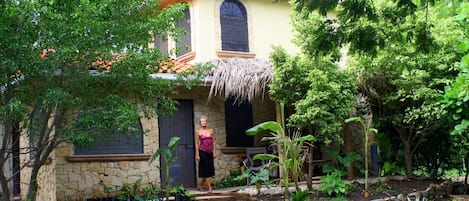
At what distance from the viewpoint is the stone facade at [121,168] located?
1045 centimetres

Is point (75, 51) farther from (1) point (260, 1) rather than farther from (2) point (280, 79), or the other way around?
(1) point (260, 1)

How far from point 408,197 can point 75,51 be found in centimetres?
620

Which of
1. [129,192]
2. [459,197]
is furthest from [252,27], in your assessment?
[459,197]

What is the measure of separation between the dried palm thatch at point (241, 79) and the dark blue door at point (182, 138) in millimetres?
1136

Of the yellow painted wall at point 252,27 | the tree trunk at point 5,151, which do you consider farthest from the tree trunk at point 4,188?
the yellow painted wall at point 252,27

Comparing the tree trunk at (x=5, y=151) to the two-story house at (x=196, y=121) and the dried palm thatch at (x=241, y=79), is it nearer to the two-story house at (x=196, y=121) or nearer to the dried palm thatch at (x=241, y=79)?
Answer: the two-story house at (x=196, y=121)

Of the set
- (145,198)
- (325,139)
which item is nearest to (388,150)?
(325,139)

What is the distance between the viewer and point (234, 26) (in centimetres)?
1399

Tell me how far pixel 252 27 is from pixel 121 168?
5183 mm

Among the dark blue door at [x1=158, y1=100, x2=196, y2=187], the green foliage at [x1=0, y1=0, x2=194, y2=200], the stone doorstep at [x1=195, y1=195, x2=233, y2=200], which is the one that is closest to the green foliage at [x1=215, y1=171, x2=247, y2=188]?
the dark blue door at [x1=158, y1=100, x2=196, y2=187]

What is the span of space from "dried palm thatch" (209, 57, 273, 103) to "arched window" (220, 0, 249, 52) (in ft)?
7.52

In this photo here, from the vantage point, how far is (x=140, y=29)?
7246 millimetres

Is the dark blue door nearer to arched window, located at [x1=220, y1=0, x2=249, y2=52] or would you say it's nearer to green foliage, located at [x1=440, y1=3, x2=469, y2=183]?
arched window, located at [x1=220, y1=0, x2=249, y2=52]

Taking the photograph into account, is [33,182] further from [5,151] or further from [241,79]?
[241,79]
